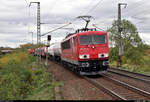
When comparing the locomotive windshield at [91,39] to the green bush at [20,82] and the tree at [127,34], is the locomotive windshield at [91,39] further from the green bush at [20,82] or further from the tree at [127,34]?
the tree at [127,34]

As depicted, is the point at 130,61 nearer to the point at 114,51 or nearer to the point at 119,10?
the point at 114,51

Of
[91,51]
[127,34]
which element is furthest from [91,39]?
[127,34]

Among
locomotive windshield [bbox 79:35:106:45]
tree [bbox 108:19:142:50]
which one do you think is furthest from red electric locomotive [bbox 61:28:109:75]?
tree [bbox 108:19:142:50]

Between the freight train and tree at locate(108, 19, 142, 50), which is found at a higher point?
tree at locate(108, 19, 142, 50)

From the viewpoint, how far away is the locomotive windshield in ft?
46.1

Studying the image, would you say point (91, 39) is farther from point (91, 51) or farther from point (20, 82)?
point (20, 82)

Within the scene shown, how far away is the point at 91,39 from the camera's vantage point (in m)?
14.2

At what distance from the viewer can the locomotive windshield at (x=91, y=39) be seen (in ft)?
46.1

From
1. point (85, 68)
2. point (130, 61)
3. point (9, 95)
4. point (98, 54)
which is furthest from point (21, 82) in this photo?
point (130, 61)

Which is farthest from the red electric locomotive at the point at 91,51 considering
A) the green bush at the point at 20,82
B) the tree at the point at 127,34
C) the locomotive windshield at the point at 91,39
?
the tree at the point at 127,34

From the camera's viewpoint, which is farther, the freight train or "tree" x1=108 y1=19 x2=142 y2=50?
"tree" x1=108 y1=19 x2=142 y2=50

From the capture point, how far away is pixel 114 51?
35.2 meters

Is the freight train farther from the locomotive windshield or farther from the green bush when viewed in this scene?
the green bush

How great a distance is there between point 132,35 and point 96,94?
36.6 meters
